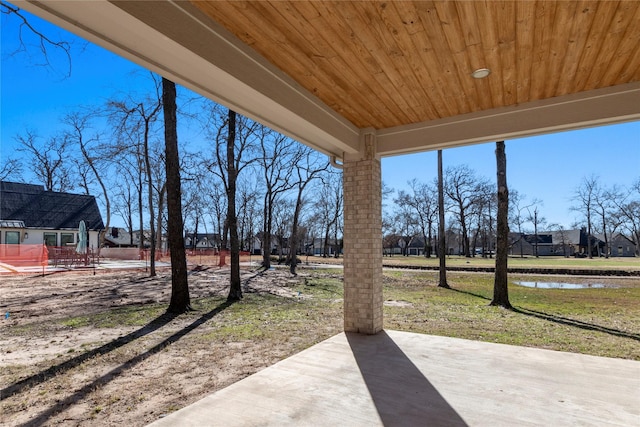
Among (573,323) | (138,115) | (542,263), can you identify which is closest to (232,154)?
(138,115)

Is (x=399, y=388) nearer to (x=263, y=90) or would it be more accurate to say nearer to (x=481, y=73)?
(x=263, y=90)

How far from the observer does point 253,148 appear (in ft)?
43.4

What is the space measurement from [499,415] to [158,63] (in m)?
3.37

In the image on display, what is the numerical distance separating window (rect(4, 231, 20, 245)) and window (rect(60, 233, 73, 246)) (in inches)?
88.5

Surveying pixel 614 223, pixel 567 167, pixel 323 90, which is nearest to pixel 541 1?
pixel 323 90

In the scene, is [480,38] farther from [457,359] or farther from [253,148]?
[253,148]

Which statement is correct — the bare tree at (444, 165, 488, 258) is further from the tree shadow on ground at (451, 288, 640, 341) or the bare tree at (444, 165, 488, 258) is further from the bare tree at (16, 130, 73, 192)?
the bare tree at (16, 130, 73, 192)

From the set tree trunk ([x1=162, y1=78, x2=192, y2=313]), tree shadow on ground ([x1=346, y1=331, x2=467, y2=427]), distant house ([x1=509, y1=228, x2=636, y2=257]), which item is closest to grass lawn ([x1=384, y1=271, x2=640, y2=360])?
tree shadow on ground ([x1=346, y1=331, x2=467, y2=427])

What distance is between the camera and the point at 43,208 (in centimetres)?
2284

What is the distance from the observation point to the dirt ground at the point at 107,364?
112 inches

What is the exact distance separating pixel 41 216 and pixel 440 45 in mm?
27323

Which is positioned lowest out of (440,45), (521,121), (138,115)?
(521,121)

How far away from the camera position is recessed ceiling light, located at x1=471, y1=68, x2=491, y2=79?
3.10 m

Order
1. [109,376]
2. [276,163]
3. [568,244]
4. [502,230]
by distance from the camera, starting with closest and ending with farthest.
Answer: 1. [109,376]
2. [502,230]
3. [276,163]
4. [568,244]
